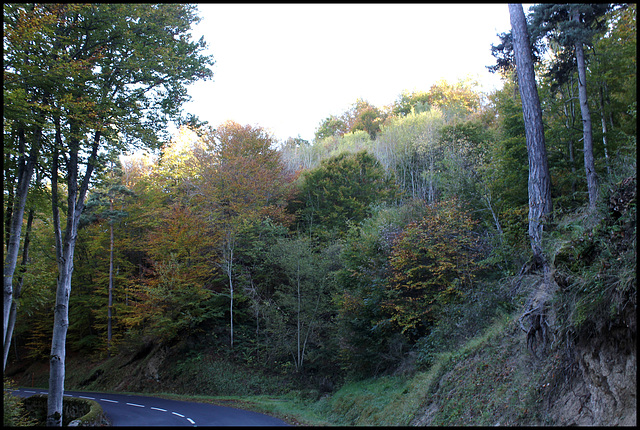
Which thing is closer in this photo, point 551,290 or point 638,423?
point 638,423

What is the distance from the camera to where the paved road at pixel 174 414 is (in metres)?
12.3

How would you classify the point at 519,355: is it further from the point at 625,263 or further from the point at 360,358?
the point at 360,358

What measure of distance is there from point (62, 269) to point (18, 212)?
6.94 ft

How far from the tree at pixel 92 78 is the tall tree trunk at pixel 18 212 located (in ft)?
2.51

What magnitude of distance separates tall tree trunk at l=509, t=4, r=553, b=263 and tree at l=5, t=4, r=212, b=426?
1020 centimetres

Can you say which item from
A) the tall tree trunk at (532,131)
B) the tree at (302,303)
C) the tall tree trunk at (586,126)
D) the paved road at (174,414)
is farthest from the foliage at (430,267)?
the tree at (302,303)

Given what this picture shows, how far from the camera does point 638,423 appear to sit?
4883 millimetres

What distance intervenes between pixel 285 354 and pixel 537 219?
14361mm

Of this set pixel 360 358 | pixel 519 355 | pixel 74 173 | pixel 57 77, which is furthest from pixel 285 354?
Result: pixel 57 77

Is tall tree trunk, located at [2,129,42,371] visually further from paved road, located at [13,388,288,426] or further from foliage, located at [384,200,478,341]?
foliage, located at [384,200,478,341]

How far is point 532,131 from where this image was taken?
36.6ft

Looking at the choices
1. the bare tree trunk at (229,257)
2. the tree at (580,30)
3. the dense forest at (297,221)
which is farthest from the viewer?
the bare tree trunk at (229,257)

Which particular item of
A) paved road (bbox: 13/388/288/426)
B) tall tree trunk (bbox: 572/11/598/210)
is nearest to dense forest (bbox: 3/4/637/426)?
tall tree trunk (bbox: 572/11/598/210)

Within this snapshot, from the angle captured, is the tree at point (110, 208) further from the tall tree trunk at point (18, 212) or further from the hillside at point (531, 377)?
the hillside at point (531, 377)
